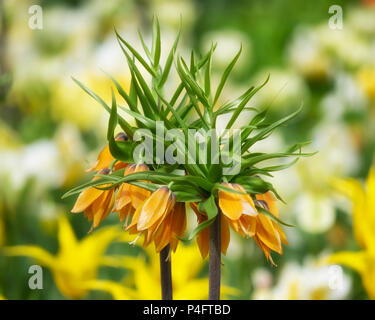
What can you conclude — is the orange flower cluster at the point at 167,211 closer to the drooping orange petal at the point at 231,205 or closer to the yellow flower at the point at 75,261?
the drooping orange petal at the point at 231,205

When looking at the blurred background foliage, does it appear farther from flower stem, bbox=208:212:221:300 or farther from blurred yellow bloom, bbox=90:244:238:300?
flower stem, bbox=208:212:221:300

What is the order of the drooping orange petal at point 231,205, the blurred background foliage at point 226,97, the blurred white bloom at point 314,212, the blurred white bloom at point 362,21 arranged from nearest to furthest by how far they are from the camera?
the drooping orange petal at point 231,205
the blurred background foliage at point 226,97
the blurred white bloom at point 314,212
the blurred white bloom at point 362,21

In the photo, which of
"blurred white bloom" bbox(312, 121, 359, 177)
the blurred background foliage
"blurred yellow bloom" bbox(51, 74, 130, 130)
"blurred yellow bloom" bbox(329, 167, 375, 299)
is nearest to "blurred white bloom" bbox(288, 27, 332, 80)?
the blurred background foliage

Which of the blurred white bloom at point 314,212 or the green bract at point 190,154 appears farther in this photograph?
the blurred white bloom at point 314,212

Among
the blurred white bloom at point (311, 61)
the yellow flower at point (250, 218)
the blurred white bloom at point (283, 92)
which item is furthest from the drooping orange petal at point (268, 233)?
the blurred white bloom at point (311, 61)

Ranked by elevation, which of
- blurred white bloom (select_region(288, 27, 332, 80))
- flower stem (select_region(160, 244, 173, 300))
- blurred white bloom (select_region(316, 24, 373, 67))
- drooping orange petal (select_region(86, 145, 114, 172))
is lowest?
flower stem (select_region(160, 244, 173, 300))

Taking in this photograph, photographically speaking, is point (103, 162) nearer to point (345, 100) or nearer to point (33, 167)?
point (33, 167)

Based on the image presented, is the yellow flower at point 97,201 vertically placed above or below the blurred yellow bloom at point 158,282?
above
